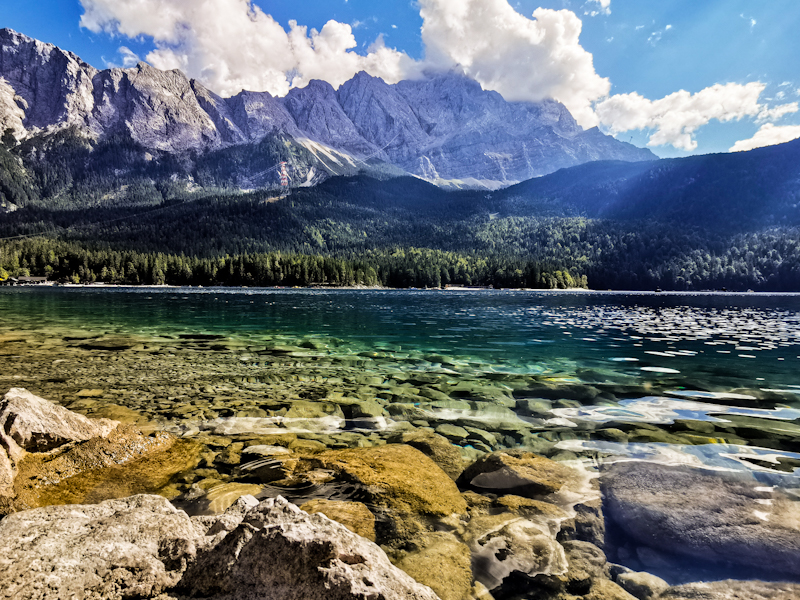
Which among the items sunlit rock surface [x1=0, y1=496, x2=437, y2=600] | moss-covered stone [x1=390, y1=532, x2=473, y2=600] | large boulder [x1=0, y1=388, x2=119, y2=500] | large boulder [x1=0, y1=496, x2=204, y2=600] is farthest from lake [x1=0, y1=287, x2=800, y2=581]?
sunlit rock surface [x1=0, y1=496, x2=437, y2=600]

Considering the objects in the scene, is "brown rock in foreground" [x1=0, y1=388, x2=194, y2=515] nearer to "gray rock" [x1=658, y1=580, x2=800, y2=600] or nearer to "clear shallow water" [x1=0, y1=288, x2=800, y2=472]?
"clear shallow water" [x1=0, y1=288, x2=800, y2=472]

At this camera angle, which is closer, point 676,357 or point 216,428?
point 216,428

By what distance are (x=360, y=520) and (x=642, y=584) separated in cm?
384

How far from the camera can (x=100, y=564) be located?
3.63m

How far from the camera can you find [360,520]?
6.28 meters

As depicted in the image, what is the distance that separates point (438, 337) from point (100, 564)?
28480 mm

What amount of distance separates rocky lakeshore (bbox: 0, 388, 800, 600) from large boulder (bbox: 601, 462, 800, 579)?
0.03 metres

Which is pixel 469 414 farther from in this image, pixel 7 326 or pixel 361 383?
pixel 7 326

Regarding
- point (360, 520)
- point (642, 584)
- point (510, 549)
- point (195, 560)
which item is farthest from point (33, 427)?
point (642, 584)

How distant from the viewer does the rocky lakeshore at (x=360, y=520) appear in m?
3.67

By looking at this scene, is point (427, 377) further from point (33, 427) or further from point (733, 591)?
point (733, 591)

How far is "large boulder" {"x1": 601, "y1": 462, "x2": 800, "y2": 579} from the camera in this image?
557cm

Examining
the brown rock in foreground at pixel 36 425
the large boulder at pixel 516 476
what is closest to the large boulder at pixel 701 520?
the large boulder at pixel 516 476

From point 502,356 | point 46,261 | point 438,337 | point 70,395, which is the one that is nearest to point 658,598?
point 70,395
